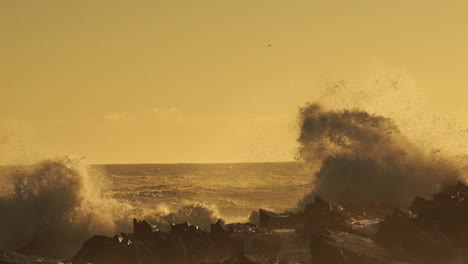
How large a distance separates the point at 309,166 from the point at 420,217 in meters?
20.7

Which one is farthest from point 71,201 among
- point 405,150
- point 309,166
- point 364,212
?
point 405,150

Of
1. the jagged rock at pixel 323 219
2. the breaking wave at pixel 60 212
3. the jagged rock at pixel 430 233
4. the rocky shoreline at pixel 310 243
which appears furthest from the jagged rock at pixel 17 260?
the breaking wave at pixel 60 212

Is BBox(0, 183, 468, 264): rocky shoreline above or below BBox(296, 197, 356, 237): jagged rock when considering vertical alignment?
below

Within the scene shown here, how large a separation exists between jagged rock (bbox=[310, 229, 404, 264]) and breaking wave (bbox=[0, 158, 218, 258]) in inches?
396

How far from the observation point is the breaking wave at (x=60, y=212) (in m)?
30.2

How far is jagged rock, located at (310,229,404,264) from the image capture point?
66.4 feet

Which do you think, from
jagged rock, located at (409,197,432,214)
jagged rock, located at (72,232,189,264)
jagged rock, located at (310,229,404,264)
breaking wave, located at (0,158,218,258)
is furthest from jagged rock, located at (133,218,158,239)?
jagged rock, located at (409,197,432,214)

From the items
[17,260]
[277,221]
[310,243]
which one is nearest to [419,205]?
[277,221]

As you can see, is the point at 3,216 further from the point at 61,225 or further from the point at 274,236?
the point at 274,236

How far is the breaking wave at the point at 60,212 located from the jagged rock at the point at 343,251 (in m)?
10.1

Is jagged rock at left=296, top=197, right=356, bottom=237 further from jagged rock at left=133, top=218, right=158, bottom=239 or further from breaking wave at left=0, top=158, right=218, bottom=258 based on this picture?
breaking wave at left=0, top=158, right=218, bottom=258

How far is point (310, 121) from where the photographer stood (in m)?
44.5

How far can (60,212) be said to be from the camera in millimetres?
31953

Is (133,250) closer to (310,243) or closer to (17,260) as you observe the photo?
(17,260)
